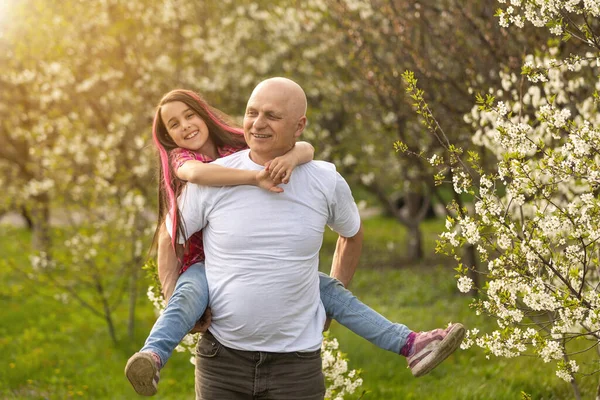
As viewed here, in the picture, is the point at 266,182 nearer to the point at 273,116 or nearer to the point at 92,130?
the point at 273,116

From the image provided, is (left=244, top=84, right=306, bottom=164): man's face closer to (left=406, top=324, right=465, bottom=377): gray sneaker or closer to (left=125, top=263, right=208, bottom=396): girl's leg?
(left=125, top=263, right=208, bottom=396): girl's leg

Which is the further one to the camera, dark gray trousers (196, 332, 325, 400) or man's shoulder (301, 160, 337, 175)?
man's shoulder (301, 160, 337, 175)

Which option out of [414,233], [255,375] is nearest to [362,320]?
[255,375]

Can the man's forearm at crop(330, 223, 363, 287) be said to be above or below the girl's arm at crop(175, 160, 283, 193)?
below

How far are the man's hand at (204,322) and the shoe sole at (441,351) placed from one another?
939mm

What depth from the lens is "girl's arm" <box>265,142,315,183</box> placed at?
312 centimetres

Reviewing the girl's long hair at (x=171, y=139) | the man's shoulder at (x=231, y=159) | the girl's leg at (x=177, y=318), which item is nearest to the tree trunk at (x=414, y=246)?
the girl's long hair at (x=171, y=139)

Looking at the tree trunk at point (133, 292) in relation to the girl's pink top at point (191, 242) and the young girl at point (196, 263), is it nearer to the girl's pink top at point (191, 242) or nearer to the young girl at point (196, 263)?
the young girl at point (196, 263)

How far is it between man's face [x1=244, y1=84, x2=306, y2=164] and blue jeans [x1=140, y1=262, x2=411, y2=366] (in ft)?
2.10

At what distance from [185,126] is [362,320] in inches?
49.0

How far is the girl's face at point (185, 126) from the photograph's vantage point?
12.0ft

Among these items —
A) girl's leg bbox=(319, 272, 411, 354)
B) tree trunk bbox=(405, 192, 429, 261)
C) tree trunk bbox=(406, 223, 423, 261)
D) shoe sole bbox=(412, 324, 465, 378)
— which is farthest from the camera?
tree trunk bbox=(406, 223, 423, 261)

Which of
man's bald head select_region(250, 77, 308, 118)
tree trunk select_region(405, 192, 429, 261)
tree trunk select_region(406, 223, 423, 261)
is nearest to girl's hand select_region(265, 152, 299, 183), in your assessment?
man's bald head select_region(250, 77, 308, 118)

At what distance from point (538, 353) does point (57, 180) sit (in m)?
7.58
